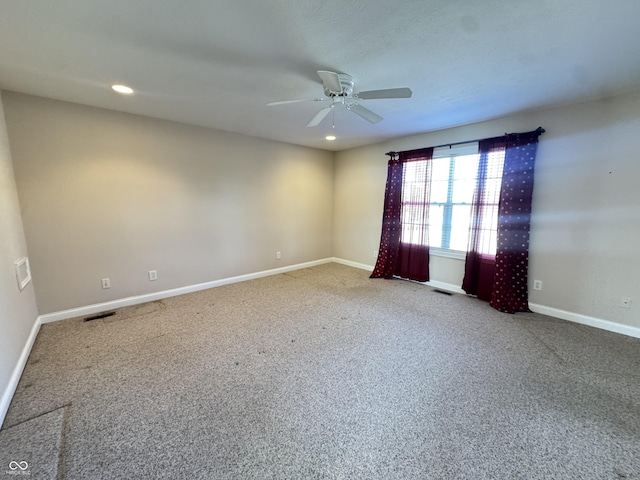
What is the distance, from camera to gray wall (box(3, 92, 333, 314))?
8.80ft

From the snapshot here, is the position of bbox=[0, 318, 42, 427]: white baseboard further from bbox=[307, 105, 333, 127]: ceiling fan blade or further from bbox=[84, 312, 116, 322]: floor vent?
bbox=[307, 105, 333, 127]: ceiling fan blade

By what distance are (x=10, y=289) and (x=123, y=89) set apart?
1.99 metres

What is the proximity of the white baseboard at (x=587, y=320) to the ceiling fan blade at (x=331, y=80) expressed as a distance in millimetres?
3428

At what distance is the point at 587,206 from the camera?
2771 millimetres

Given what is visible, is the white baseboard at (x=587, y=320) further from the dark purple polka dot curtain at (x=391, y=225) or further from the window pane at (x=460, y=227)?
the dark purple polka dot curtain at (x=391, y=225)

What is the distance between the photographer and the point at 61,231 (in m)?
2.80

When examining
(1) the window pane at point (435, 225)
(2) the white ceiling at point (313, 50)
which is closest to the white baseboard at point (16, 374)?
(2) the white ceiling at point (313, 50)

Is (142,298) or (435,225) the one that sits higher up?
(435,225)

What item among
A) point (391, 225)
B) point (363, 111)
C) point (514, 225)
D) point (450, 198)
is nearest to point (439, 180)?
point (450, 198)

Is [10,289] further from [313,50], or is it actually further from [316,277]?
[316,277]

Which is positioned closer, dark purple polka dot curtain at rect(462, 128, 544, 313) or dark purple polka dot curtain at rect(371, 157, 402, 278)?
dark purple polka dot curtain at rect(462, 128, 544, 313)

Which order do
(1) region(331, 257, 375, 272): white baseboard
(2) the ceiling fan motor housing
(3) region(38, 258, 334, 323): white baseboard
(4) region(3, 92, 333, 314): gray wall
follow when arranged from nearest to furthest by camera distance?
(2) the ceiling fan motor housing
(4) region(3, 92, 333, 314): gray wall
(3) region(38, 258, 334, 323): white baseboard
(1) region(331, 257, 375, 272): white baseboard

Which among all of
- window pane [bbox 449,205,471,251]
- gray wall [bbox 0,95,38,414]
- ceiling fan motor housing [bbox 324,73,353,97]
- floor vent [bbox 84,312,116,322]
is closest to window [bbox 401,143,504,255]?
window pane [bbox 449,205,471,251]

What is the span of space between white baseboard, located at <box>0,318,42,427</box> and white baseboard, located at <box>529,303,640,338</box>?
16.1 feet
